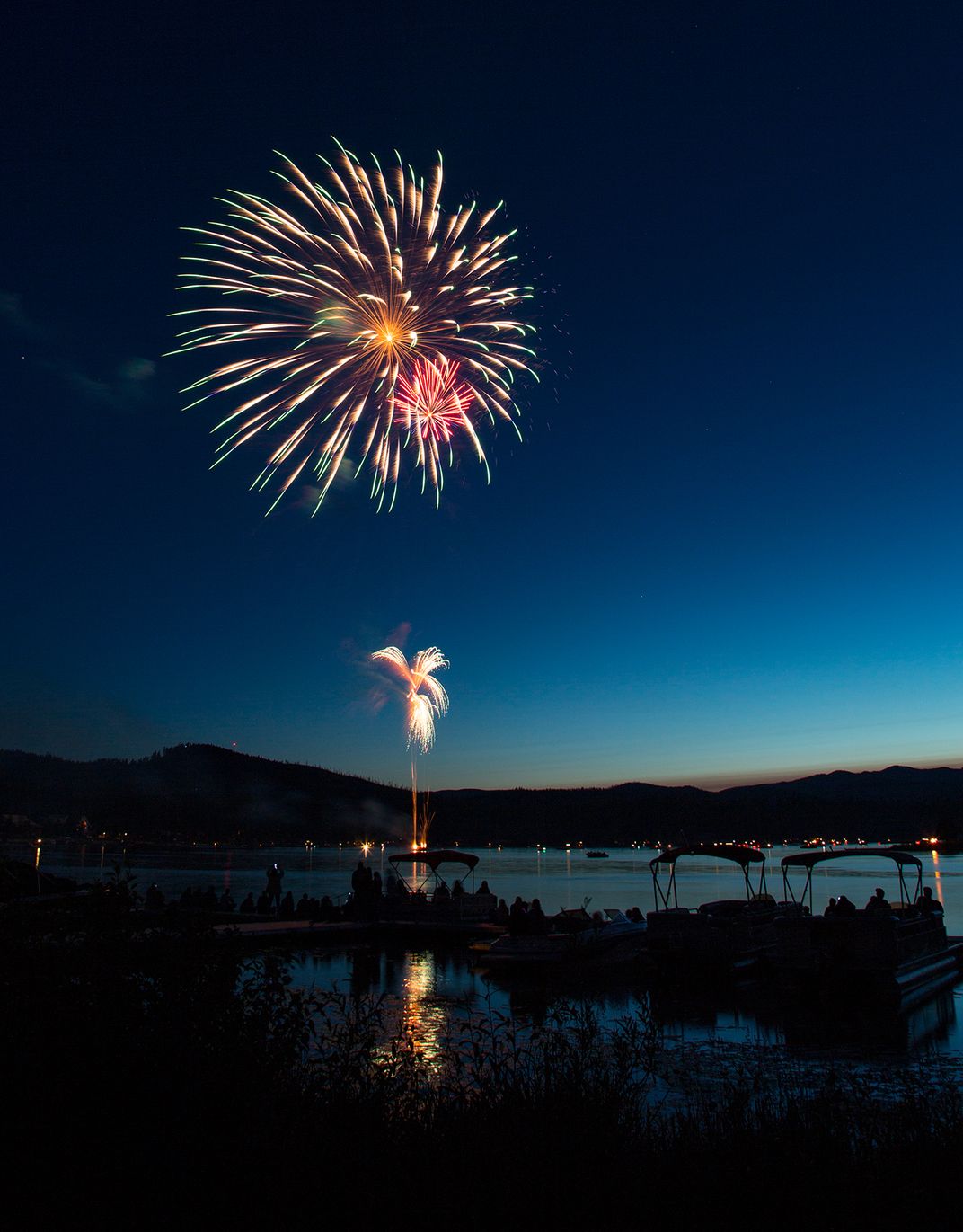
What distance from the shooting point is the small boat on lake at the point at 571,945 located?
25672 mm

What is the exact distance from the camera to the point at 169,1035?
6.17m

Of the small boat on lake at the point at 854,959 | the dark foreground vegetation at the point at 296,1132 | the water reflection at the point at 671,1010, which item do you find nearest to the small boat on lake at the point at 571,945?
the water reflection at the point at 671,1010

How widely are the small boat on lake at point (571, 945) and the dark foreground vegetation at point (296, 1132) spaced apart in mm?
17871

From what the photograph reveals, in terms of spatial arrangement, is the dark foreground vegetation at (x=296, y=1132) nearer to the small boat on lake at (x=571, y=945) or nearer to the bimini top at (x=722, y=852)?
the small boat on lake at (x=571, y=945)

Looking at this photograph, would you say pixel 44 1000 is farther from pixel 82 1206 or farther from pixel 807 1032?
pixel 807 1032

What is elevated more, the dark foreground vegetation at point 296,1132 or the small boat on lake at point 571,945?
the dark foreground vegetation at point 296,1132

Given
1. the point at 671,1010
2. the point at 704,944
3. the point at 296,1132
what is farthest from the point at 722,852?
the point at 296,1132

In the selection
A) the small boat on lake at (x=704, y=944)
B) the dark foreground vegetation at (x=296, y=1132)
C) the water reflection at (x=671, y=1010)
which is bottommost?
the water reflection at (x=671, y=1010)

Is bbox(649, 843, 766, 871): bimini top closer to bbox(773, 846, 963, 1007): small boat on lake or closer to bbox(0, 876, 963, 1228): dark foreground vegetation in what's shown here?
bbox(773, 846, 963, 1007): small boat on lake

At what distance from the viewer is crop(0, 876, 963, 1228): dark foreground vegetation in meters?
5.65

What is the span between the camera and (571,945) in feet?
86.3

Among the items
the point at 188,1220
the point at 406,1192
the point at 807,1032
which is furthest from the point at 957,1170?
the point at 807,1032

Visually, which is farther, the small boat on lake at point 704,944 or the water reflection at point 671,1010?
the small boat on lake at point 704,944

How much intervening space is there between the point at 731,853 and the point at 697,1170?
2608 cm
